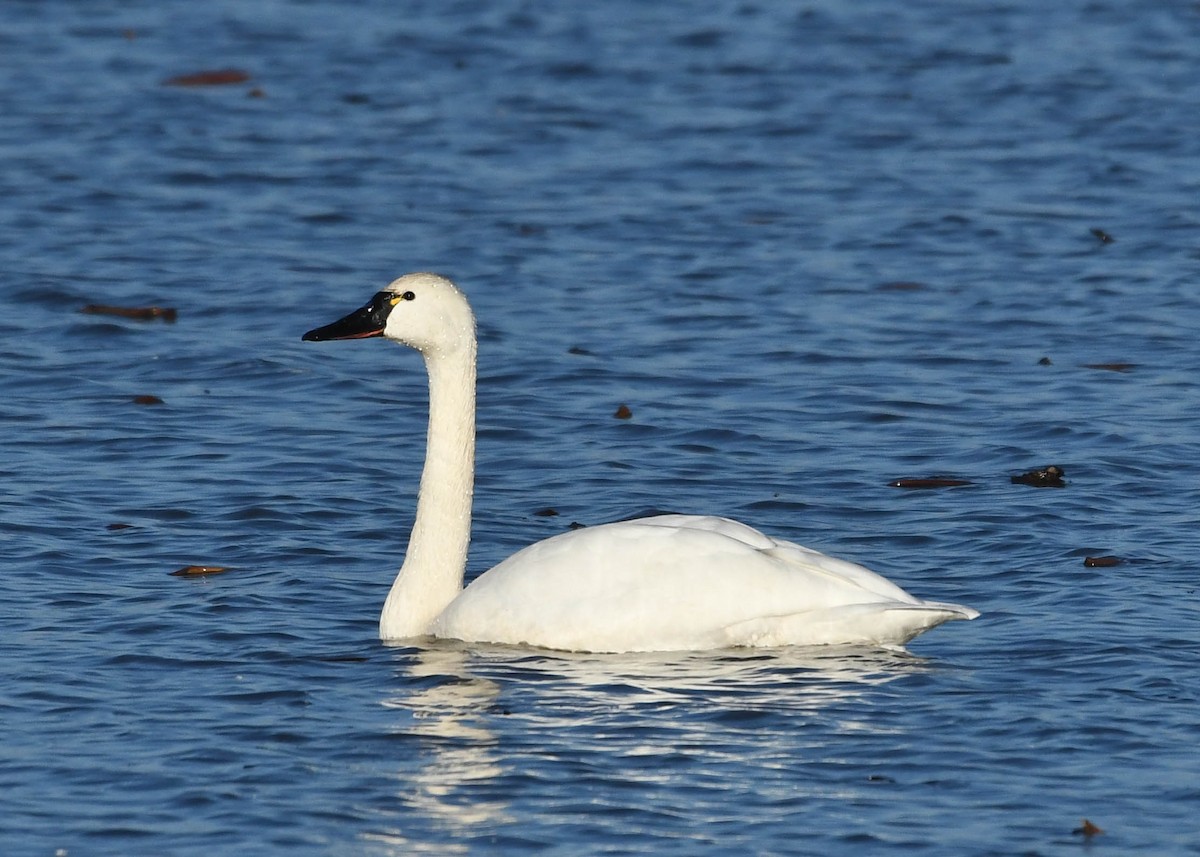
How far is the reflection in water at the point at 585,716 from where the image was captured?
24.7 ft

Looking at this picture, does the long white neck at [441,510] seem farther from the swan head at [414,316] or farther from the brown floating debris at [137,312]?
the brown floating debris at [137,312]

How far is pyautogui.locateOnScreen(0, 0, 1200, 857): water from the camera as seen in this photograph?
302 inches

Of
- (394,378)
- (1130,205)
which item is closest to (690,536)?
(394,378)

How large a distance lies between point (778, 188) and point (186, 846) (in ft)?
43.4

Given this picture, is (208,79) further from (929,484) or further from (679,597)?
(679,597)

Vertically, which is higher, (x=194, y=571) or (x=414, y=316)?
(x=414, y=316)

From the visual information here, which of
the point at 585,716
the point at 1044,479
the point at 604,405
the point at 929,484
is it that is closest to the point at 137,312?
the point at 604,405

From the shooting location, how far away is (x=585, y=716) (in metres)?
8.22

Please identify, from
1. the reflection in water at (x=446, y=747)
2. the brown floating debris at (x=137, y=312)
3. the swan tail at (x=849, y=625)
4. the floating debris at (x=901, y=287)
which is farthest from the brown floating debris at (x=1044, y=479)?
the brown floating debris at (x=137, y=312)

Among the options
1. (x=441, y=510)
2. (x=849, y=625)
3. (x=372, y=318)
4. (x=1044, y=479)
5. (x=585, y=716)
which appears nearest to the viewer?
(x=585, y=716)

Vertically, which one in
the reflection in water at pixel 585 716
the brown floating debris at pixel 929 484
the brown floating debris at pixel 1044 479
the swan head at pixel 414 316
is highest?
the swan head at pixel 414 316

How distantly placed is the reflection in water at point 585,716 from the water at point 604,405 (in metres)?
0.02

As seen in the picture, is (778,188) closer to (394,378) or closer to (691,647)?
(394,378)

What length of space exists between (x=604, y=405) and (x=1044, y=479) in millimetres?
2939
